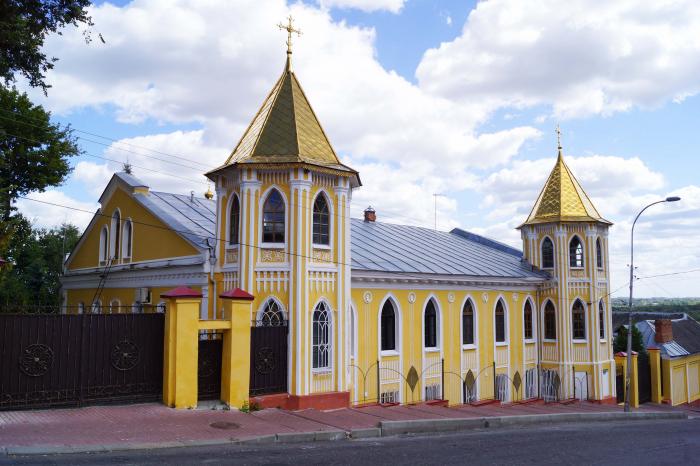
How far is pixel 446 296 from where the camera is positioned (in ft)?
71.2

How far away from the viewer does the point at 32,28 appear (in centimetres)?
1233

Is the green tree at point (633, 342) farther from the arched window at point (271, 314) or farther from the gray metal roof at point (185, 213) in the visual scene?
the arched window at point (271, 314)

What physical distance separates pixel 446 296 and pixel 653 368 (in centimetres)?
1490

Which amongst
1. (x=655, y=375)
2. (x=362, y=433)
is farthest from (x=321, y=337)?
(x=655, y=375)

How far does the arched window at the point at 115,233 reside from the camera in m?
22.8

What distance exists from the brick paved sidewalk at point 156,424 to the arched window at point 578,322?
507 inches

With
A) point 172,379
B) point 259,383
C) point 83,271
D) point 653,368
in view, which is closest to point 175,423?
point 172,379

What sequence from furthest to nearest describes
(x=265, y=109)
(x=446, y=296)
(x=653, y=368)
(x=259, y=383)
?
(x=653, y=368) < (x=446, y=296) < (x=265, y=109) < (x=259, y=383)

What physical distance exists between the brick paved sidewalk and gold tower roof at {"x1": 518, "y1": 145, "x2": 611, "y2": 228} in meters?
14.4

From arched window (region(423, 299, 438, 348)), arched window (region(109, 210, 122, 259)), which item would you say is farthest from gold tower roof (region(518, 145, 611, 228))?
arched window (region(109, 210, 122, 259))

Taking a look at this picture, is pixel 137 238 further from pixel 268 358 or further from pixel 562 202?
pixel 562 202

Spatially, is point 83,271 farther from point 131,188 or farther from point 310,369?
point 310,369

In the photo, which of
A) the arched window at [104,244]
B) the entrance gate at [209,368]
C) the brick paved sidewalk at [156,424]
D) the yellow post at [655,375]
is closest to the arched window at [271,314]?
the entrance gate at [209,368]

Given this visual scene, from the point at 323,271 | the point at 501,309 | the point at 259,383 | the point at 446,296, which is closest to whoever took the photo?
the point at 259,383
